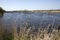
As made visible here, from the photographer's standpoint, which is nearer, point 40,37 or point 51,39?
point 51,39

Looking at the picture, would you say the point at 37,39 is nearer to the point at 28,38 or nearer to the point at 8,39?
the point at 28,38

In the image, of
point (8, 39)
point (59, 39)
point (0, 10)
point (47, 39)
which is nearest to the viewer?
point (47, 39)

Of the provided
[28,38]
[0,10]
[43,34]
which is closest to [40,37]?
[43,34]

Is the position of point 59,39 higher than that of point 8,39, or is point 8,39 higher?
point 59,39

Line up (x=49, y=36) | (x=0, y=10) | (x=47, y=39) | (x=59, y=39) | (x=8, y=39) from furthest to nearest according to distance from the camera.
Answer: (x=0, y=10) → (x=8, y=39) → (x=59, y=39) → (x=49, y=36) → (x=47, y=39)

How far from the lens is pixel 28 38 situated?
595 cm

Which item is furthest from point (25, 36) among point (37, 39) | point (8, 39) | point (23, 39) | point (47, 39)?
point (8, 39)

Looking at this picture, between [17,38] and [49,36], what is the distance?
1099 millimetres

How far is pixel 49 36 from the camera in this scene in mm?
5508

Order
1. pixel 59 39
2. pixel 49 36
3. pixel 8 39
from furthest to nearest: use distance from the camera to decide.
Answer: pixel 8 39 → pixel 59 39 → pixel 49 36

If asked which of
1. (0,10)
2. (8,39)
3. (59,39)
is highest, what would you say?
(59,39)

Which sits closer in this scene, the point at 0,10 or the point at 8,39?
the point at 8,39

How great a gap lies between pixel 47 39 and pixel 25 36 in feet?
3.07

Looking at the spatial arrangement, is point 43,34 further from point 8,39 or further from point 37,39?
point 8,39
